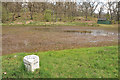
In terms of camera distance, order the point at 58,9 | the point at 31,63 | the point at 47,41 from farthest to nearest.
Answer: the point at 58,9 < the point at 47,41 < the point at 31,63

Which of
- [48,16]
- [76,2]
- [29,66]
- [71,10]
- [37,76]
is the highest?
[76,2]

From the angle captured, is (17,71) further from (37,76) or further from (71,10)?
(71,10)

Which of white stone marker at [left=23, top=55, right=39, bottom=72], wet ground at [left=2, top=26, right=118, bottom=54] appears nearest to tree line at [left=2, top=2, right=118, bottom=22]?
wet ground at [left=2, top=26, right=118, bottom=54]

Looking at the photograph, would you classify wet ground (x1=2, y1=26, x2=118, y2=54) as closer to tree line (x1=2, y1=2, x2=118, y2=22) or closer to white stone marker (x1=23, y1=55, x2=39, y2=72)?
white stone marker (x1=23, y1=55, x2=39, y2=72)

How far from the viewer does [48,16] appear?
3588 cm

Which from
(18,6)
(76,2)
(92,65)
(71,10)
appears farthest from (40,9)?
(92,65)

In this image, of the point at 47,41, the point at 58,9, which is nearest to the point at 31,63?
the point at 47,41

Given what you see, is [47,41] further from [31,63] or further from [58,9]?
[58,9]

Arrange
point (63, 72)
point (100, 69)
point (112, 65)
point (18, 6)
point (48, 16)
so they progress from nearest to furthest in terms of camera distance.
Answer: point (63, 72), point (100, 69), point (112, 65), point (48, 16), point (18, 6)

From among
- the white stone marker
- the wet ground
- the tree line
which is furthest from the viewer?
the tree line

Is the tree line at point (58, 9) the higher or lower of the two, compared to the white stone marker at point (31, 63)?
higher

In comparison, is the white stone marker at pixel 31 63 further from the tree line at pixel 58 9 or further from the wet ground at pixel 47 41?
the tree line at pixel 58 9

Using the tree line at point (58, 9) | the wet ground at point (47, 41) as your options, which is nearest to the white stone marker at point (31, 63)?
the wet ground at point (47, 41)

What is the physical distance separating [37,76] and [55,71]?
28.2 inches
